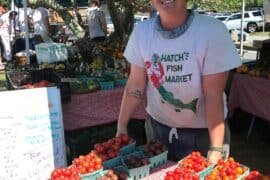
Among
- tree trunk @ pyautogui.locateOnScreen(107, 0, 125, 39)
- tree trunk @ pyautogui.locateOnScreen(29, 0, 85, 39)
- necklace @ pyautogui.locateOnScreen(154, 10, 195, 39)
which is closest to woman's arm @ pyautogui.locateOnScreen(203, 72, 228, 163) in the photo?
necklace @ pyautogui.locateOnScreen(154, 10, 195, 39)

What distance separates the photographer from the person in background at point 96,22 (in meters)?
8.66

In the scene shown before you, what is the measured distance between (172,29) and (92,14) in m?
7.13

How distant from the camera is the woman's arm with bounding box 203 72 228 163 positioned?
1910 mm

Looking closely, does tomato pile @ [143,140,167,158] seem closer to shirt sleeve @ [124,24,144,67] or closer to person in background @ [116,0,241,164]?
person in background @ [116,0,241,164]

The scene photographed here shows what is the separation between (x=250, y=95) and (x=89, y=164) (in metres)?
3.46

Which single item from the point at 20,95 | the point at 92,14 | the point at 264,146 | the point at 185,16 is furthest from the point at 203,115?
the point at 92,14

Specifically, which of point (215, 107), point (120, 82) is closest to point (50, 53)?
point (120, 82)

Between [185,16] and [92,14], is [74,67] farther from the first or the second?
[92,14]

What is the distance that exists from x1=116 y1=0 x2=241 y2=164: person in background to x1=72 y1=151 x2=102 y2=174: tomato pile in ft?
0.92

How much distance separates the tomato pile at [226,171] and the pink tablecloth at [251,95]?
310 centimetres

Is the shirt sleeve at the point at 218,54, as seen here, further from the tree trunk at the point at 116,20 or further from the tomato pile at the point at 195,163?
the tree trunk at the point at 116,20

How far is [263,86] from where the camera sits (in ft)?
15.8

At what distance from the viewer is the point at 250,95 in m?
5.00

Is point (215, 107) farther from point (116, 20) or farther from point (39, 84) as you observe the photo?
point (116, 20)
